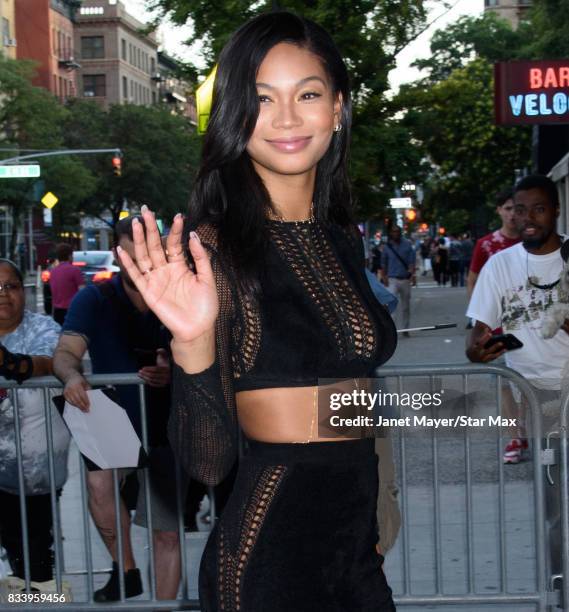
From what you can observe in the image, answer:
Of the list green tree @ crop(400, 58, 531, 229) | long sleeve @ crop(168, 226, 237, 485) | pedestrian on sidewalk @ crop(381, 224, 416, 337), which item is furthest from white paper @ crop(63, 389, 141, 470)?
green tree @ crop(400, 58, 531, 229)

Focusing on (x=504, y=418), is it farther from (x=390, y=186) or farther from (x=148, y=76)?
(x=148, y=76)

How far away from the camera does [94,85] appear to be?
11425 cm

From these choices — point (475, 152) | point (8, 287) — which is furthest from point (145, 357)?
point (475, 152)

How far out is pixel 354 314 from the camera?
2.52 metres

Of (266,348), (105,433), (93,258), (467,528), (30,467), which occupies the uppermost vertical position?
(93,258)

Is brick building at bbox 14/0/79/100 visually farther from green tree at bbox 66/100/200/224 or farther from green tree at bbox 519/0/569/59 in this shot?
green tree at bbox 519/0/569/59

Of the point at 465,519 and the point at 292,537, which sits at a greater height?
the point at 292,537

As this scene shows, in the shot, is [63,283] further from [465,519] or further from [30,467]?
[465,519]

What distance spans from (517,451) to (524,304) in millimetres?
1381

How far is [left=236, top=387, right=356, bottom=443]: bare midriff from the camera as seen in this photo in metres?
2.41

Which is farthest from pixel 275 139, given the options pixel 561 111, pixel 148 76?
pixel 148 76

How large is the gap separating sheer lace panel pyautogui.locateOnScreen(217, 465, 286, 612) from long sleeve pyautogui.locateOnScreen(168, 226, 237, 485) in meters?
0.08

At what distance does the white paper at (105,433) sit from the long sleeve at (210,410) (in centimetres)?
311

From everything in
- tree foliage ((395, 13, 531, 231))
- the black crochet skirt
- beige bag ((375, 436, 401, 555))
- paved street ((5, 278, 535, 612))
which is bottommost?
paved street ((5, 278, 535, 612))
